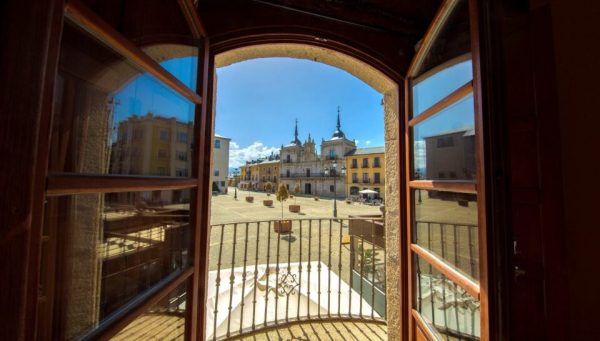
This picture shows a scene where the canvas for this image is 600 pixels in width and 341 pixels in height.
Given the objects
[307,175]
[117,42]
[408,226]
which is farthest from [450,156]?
[307,175]

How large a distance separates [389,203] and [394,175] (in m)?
0.20

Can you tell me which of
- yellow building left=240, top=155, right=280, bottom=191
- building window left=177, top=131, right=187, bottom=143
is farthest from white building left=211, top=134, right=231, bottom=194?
building window left=177, top=131, right=187, bottom=143

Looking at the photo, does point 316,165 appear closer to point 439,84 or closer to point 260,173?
point 260,173

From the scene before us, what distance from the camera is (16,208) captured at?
353 mm

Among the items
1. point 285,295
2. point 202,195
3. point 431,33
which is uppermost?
point 431,33

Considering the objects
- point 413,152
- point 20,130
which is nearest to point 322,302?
point 413,152

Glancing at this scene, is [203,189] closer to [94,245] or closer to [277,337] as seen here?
[94,245]

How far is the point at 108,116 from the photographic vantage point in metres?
0.65

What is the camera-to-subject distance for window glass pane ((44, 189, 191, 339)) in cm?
54

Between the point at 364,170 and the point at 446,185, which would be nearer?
the point at 446,185

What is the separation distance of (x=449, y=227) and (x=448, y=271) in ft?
0.61

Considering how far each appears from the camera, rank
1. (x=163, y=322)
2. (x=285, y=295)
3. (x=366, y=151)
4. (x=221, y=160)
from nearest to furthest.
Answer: (x=163, y=322)
(x=285, y=295)
(x=221, y=160)
(x=366, y=151)

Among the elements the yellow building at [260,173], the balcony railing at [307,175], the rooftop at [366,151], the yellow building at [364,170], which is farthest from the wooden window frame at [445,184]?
the yellow building at [260,173]

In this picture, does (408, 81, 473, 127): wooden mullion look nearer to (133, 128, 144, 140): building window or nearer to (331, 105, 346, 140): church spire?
(133, 128, 144, 140): building window
